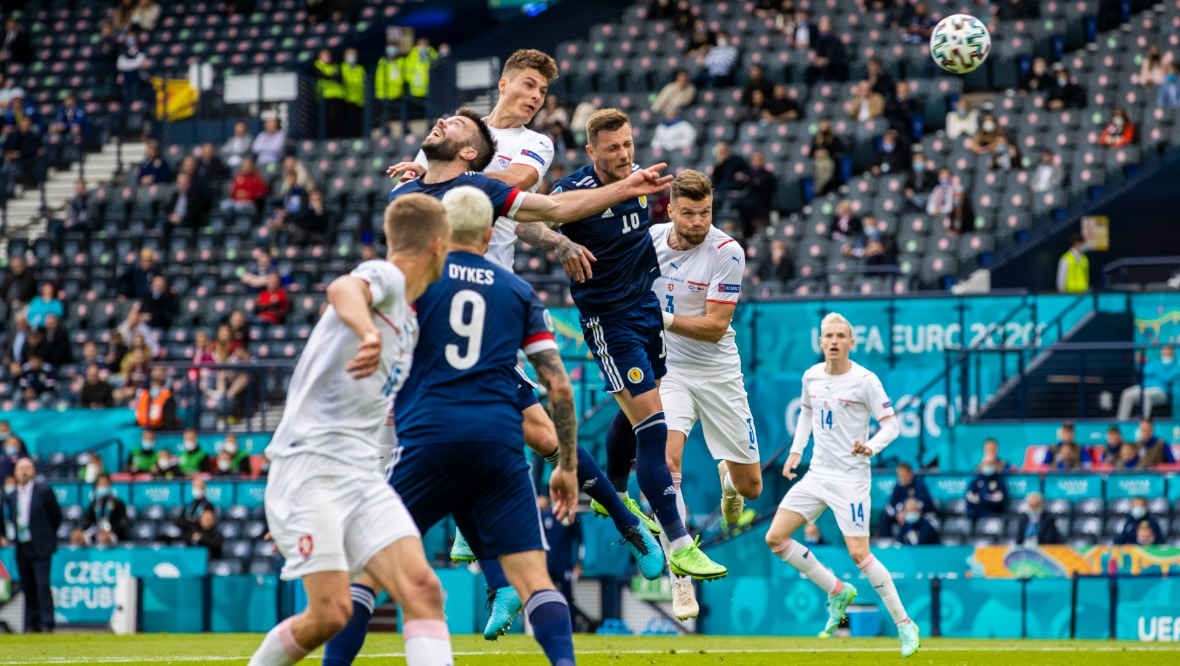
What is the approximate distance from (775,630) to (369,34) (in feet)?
66.1

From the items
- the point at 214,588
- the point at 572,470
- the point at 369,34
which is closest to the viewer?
the point at 572,470

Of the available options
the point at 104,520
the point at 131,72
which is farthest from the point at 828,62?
the point at 131,72

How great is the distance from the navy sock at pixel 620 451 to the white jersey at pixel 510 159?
5.40ft

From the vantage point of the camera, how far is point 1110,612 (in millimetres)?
17781

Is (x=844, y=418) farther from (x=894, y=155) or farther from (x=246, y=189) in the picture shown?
(x=246, y=189)

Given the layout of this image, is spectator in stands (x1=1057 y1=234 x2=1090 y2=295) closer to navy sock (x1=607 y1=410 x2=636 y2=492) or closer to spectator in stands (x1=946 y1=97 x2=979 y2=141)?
spectator in stands (x1=946 y1=97 x2=979 y2=141)

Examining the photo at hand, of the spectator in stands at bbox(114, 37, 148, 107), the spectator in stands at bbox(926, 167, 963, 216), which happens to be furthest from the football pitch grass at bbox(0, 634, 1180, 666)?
the spectator in stands at bbox(114, 37, 148, 107)

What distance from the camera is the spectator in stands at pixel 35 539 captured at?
21141 millimetres

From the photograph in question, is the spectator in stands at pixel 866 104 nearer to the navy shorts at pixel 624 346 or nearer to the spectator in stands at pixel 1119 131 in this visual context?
the spectator in stands at pixel 1119 131

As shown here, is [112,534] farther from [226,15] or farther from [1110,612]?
[226,15]

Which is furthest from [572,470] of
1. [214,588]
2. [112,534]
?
[112,534]

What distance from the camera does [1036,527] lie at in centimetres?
1911

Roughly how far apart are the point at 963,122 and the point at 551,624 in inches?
782

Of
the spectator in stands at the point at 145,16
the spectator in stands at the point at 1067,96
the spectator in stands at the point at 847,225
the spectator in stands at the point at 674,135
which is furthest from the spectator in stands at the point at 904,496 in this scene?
the spectator in stands at the point at 145,16
